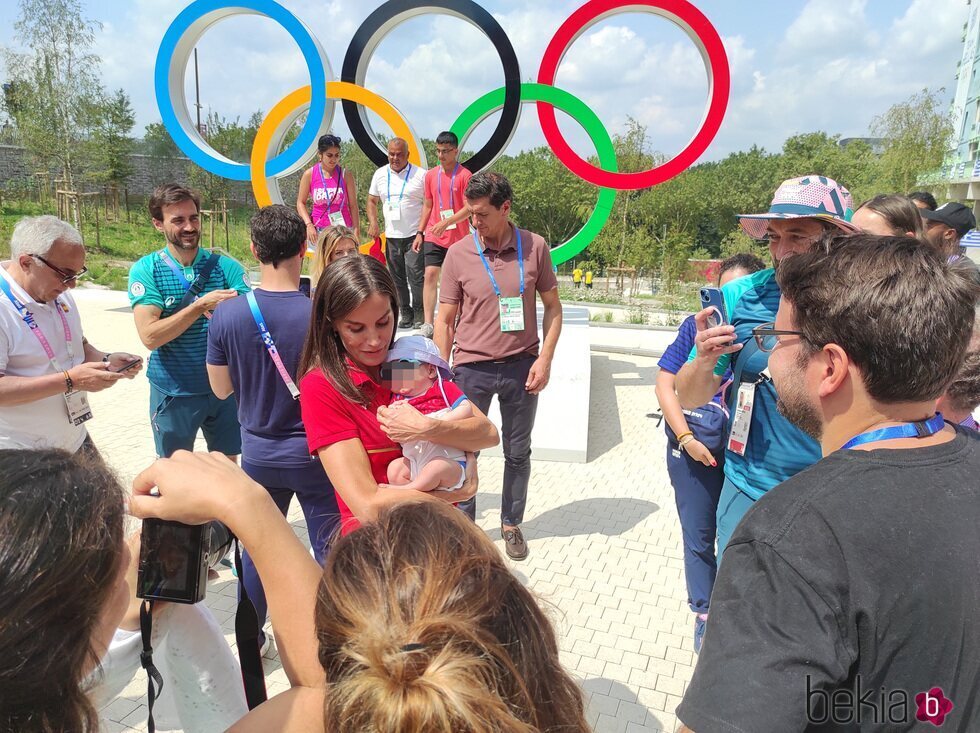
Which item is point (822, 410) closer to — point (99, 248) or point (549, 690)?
point (549, 690)

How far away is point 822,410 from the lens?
1.13 m

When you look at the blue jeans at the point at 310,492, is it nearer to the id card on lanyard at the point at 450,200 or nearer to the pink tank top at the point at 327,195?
the id card on lanyard at the point at 450,200

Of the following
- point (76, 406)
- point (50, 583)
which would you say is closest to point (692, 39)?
point (76, 406)

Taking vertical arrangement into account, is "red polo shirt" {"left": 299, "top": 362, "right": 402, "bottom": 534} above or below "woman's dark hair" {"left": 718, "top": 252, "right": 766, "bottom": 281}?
below

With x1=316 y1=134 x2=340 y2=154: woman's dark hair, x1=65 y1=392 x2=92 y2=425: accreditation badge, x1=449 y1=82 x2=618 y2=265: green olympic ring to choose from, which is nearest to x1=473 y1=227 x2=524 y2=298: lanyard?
x1=65 y1=392 x2=92 y2=425: accreditation badge

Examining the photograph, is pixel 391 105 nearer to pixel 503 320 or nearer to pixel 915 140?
pixel 503 320

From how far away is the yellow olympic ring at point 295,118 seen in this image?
7.71 metres

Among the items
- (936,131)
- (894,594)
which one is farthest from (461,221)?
(936,131)

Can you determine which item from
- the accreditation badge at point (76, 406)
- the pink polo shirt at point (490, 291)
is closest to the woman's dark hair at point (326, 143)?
the pink polo shirt at point (490, 291)

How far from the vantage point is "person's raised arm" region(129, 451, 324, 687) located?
40.2 inches

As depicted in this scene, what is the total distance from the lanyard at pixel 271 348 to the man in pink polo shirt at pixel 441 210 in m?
4.03

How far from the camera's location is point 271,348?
2.43 metres

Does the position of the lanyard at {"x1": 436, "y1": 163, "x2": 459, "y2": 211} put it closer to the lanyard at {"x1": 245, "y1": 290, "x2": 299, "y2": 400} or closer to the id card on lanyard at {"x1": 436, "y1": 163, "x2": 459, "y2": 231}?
the id card on lanyard at {"x1": 436, "y1": 163, "x2": 459, "y2": 231}

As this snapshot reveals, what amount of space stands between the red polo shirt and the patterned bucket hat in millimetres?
1527
